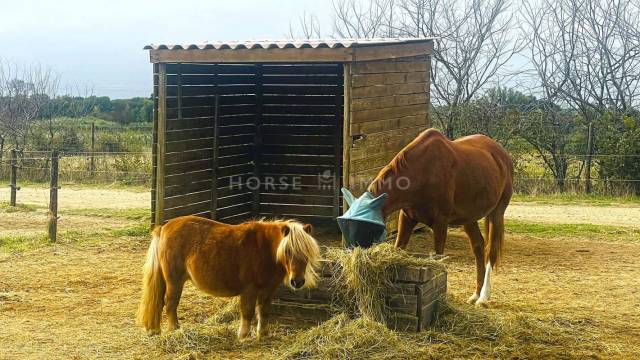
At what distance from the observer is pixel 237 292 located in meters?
5.95

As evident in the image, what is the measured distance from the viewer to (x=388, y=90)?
10109 millimetres

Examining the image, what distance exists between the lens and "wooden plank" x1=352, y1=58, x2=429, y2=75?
9.41m

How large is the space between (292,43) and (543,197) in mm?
7720

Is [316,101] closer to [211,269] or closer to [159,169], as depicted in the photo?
[159,169]

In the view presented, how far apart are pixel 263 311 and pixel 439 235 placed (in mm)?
1970

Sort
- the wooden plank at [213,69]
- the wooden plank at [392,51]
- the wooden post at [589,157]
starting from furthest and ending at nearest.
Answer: the wooden post at [589,157], the wooden plank at [213,69], the wooden plank at [392,51]

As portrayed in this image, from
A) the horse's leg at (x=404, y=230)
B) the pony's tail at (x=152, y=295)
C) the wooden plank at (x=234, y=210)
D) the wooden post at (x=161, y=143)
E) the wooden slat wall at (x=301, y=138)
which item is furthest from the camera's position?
the wooden slat wall at (x=301, y=138)

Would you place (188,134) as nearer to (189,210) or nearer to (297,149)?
(189,210)

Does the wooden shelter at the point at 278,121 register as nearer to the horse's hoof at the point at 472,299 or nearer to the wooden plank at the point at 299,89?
the wooden plank at the point at 299,89

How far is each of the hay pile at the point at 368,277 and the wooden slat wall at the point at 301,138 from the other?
17.8 feet

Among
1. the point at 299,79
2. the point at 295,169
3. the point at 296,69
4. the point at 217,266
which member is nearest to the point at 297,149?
the point at 295,169

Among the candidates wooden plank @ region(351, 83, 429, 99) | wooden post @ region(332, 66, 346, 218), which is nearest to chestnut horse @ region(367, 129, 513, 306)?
wooden plank @ region(351, 83, 429, 99)

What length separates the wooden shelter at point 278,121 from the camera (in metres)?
9.47

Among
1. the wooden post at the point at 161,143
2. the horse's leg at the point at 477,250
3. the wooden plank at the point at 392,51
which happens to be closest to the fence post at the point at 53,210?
the wooden post at the point at 161,143
